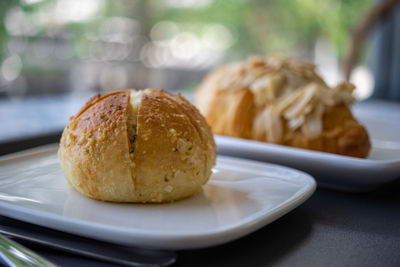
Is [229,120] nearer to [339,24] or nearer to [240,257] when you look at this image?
[240,257]

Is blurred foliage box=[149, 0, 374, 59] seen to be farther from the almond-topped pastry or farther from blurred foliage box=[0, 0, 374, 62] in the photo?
the almond-topped pastry

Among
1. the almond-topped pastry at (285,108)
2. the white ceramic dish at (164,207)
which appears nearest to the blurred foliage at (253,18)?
the almond-topped pastry at (285,108)

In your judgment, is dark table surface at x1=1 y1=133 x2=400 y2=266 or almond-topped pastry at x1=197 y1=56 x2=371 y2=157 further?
almond-topped pastry at x1=197 y1=56 x2=371 y2=157

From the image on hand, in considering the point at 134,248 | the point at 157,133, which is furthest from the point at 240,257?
the point at 157,133

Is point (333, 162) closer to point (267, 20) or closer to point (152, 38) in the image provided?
point (152, 38)

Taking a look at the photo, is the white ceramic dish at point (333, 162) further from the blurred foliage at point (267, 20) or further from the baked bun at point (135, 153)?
→ the blurred foliage at point (267, 20)

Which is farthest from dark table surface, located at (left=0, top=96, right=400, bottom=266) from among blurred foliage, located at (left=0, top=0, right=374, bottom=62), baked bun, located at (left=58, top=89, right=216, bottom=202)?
blurred foliage, located at (left=0, top=0, right=374, bottom=62)
